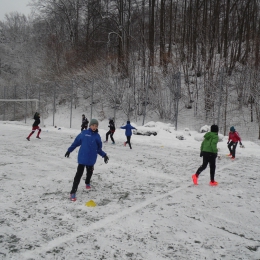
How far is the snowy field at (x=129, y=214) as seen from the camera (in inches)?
140

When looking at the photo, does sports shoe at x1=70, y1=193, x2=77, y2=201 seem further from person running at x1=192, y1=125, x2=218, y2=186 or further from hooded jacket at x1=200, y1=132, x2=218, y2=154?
hooded jacket at x1=200, y1=132, x2=218, y2=154

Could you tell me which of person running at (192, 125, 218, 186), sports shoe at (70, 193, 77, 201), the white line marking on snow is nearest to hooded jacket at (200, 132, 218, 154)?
person running at (192, 125, 218, 186)

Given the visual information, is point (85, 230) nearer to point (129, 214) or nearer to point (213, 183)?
point (129, 214)

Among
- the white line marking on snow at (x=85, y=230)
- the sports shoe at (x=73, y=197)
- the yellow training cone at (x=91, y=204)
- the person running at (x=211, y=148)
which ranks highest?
the person running at (x=211, y=148)

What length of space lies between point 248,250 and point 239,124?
729 inches

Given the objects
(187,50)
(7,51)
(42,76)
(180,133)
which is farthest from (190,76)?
(7,51)

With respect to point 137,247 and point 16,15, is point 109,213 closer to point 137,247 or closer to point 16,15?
point 137,247

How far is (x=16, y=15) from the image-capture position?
55.5m

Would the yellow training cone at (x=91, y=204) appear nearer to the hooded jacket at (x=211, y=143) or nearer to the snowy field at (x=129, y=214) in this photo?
the snowy field at (x=129, y=214)

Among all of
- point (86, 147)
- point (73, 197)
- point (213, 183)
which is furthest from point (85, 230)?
point (213, 183)

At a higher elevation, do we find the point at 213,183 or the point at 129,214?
the point at 213,183

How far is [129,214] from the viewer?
187 inches

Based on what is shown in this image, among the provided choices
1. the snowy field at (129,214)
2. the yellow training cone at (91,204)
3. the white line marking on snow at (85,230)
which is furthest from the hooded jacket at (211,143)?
the yellow training cone at (91,204)

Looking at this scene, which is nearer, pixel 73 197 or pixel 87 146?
pixel 73 197
